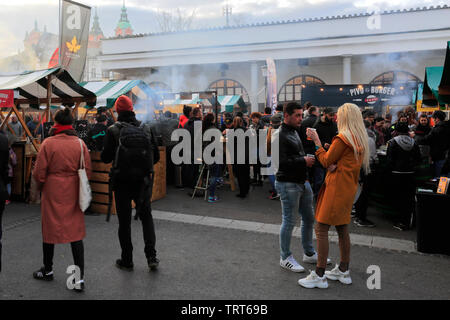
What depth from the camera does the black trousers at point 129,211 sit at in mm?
4137

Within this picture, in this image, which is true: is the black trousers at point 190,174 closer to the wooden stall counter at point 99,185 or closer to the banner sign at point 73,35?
the wooden stall counter at point 99,185

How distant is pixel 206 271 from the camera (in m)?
4.32

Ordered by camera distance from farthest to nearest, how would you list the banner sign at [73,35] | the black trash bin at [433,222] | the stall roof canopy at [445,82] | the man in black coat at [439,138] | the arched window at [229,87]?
the arched window at [229,87], the banner sign at [73,35], the man in black coat at [439,138], the stall roof canopy at [445,82], the black trash bin at [433,222]

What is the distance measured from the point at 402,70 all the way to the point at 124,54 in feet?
60.6

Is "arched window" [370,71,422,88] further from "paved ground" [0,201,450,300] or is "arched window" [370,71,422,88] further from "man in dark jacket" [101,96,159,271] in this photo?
"man in dark jacket" [101,96,159,271]

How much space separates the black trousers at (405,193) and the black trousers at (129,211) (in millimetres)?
3936

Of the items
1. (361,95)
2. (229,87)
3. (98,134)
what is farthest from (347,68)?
(98,134)

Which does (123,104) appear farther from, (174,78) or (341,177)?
(174,78)

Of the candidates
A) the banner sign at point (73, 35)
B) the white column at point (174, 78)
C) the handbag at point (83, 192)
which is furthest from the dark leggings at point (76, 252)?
the white column at point (174, 78)

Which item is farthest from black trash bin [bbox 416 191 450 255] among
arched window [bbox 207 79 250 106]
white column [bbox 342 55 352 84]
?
arched window [bbox 207 79 250 106]

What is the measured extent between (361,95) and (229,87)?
15.0 metres

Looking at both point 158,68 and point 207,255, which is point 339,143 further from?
point 158,68

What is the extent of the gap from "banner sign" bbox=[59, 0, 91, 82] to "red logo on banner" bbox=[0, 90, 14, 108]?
12.6 ft

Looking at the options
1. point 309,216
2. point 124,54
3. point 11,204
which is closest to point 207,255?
point 309,216
